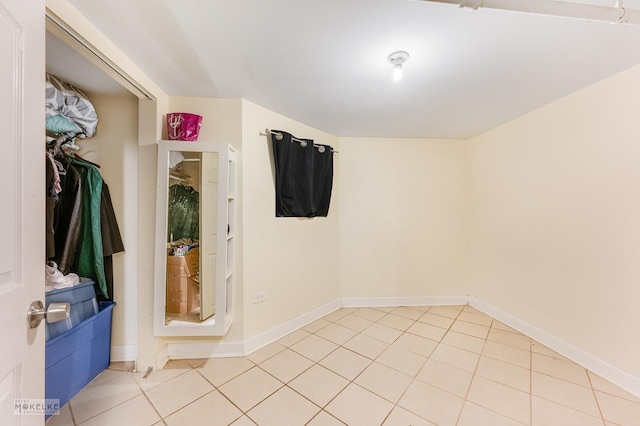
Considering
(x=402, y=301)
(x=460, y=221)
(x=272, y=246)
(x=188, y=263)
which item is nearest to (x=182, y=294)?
(x=188, y=263)

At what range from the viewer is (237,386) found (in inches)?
63.5

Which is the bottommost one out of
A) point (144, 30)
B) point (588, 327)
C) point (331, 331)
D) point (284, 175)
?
point (331, 331)

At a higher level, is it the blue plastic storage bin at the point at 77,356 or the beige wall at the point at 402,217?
the beige wall at the point at 402,217

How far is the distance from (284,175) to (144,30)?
4.45ft

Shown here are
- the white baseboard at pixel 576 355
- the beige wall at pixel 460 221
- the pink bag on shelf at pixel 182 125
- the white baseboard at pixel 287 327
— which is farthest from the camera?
the white baseboard at pixel 287 327

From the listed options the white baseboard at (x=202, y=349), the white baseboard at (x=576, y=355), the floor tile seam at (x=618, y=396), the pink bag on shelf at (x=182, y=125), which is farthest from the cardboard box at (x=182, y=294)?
the white baseboard at (x=576, y=355)

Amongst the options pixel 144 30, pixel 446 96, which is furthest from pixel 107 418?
pixel 446 96

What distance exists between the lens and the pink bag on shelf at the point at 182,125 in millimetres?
1778

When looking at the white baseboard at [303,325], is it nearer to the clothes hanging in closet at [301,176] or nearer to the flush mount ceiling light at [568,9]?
the clothes hanging in closet at [301,176]

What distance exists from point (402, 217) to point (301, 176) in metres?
1.40

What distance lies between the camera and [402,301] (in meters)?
3.01

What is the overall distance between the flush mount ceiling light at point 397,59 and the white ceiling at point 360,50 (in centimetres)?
4

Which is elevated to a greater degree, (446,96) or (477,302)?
(446,96)

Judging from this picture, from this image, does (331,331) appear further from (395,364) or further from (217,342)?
(217,342)
